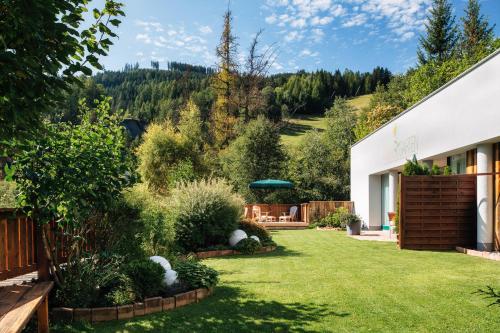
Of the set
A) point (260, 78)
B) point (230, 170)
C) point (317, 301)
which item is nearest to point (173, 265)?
point (317, 301)

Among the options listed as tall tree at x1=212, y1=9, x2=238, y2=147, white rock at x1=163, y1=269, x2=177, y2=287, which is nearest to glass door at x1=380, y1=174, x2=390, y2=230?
white rock at x1=163, y1=269, x2=177, y2=287

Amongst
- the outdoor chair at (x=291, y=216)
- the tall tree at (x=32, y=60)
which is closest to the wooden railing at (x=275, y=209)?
the outdoor chair at (x=291, y=216)

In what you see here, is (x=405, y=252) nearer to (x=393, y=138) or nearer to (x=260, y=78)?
(x=393, y=138)

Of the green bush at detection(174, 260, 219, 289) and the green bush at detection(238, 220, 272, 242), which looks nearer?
the green bush at detection(174, 260, 219, 289)

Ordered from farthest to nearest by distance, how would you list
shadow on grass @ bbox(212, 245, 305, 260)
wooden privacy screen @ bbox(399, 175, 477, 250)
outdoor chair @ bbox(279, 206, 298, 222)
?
outdoor chair @ bbox(279, 206, 298, 222), wooden privacy screen @ bbox(399, 175, 477, 250), shadow on grass @ bbox(212, 245, 305, 260)

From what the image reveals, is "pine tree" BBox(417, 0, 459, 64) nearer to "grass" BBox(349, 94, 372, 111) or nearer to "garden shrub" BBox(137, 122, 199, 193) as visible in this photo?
"garden shrub" BBox(137, 122, 199, 193)

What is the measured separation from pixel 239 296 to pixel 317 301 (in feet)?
3.42

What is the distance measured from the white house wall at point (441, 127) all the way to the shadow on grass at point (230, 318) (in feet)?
20.8

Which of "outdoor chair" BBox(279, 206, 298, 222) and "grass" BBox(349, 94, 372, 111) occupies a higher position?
"grass" BBox(349, 94, 372, 111)

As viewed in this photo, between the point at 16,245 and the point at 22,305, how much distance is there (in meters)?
1.40

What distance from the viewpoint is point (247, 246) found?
32.5 ft

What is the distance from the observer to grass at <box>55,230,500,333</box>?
4117 millimetres

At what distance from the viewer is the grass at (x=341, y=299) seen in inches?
162

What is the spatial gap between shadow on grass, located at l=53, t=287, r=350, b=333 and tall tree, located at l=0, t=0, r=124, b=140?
244 cm
